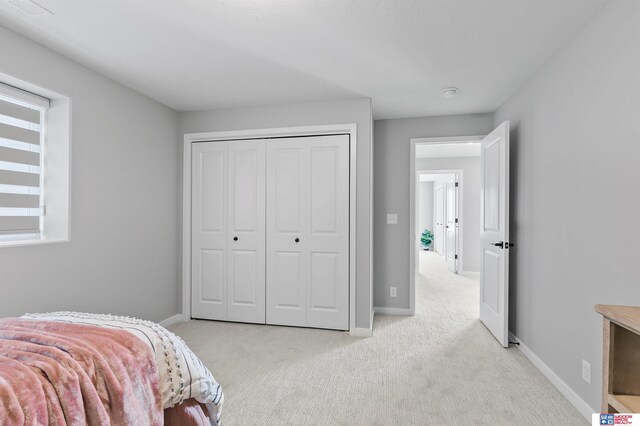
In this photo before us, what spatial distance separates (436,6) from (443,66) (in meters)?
0.84

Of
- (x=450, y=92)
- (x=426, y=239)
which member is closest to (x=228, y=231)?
(x=450, y=92)

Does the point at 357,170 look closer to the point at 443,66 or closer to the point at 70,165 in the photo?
Answer: the point at 443,66

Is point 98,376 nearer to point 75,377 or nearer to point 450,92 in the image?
point 75,377

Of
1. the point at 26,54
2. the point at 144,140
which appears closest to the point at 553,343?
the point at 144,140

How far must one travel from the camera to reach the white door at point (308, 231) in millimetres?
3414

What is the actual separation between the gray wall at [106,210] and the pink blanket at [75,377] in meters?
0.94

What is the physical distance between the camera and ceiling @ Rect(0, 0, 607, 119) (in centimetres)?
189

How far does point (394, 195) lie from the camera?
408cm

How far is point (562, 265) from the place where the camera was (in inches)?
90.2

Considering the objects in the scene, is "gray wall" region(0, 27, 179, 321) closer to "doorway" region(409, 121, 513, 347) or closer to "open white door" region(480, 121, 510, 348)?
"doorway" region(409, 121, 513, 347)

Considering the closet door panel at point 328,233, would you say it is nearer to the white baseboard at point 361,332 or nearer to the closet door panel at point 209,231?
the white baseboard at point 361,332

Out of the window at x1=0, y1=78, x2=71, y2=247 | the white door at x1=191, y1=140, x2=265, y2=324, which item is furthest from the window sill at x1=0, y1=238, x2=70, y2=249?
the white door at x1=191, y1=140, x2=265, y2=324

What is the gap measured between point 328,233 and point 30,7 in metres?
2.69

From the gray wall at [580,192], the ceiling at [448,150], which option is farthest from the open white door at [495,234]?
the ceiling at [448,150]
